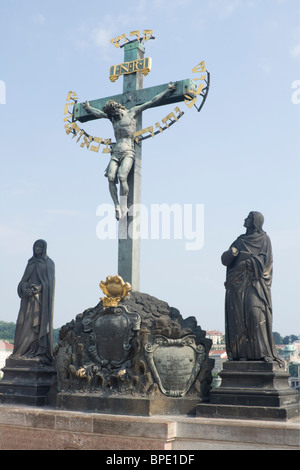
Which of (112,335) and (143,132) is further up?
(143,132)

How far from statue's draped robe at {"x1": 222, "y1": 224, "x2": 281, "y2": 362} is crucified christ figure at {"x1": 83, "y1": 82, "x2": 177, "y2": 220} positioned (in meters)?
3.38

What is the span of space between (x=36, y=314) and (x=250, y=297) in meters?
5.00

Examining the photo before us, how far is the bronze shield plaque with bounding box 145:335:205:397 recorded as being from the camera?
397 inches

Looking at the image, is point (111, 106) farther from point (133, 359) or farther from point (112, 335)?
point (133, 359)

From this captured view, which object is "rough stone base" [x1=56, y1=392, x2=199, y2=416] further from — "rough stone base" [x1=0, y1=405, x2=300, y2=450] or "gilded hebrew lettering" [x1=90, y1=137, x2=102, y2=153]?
"gilded hebrew lettering" [x1=90, y1=137, x2=102, y2=153]

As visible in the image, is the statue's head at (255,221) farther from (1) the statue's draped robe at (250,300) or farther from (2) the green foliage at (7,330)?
(2) the green foliage at (7,330)

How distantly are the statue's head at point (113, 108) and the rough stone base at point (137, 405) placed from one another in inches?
248

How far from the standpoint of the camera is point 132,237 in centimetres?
1208

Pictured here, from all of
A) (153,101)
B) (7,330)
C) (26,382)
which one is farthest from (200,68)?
(7,330)

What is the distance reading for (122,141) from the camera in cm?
1253

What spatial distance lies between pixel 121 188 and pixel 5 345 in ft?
138

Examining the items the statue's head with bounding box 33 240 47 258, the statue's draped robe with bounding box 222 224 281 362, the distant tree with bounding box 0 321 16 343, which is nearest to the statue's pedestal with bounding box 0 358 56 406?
the statue's head with bounding box 33 240 47 258
